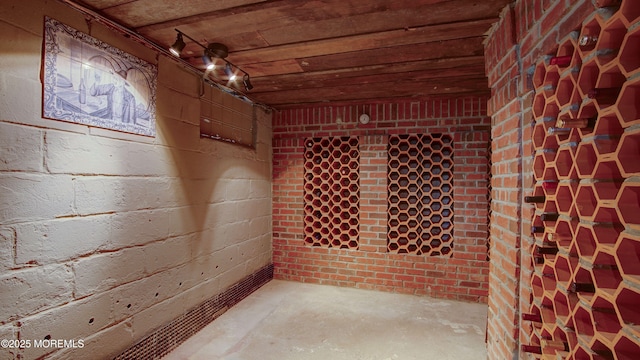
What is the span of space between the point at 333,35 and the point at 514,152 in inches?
49.1

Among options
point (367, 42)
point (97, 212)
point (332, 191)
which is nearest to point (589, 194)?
point (367, 42)

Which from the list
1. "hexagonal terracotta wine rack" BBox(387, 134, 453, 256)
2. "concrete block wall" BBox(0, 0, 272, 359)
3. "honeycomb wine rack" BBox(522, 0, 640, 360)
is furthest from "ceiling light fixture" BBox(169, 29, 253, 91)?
"hexagonal terracotta wine rack" BBox(387, 134, 453, 256)

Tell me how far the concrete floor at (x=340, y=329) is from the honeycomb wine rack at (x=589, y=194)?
4.04 feet

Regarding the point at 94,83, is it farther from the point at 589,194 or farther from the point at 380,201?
the point at 380,201

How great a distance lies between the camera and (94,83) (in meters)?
1.63

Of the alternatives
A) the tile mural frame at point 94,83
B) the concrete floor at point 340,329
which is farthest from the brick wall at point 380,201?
the tile mural frame at point 94,83

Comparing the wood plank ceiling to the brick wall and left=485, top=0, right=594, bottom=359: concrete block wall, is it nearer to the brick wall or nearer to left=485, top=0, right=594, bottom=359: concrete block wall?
left=485, top=0, right=594, bottom=359: concrete block wall

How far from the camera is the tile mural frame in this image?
1.45m

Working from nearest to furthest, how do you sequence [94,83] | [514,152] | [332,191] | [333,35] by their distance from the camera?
[514,152]
[94,83]
[333,35]
[332,191]

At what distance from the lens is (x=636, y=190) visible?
0.76 m

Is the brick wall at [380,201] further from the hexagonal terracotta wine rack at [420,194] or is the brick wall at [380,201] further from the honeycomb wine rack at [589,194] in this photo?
the honeycomb wine rack at [589,194]

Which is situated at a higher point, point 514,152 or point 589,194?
point 514,152

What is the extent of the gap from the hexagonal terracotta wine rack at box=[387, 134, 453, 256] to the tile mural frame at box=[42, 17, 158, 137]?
250 cm

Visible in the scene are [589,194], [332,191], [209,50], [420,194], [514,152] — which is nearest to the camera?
[589,194]
